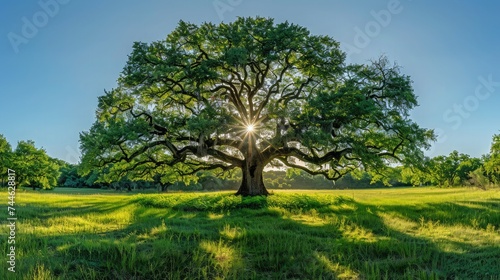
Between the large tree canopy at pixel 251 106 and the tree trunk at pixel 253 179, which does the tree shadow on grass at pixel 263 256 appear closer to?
the large tree canopy at pixel 251 106

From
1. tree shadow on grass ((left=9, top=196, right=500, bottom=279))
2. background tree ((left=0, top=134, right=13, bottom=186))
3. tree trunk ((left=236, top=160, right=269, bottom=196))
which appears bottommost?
tree shadow on grass ((left=9, top=196, right=500, bottom=279))

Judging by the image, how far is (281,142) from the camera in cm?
2200

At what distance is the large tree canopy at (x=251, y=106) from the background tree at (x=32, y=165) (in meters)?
35.5

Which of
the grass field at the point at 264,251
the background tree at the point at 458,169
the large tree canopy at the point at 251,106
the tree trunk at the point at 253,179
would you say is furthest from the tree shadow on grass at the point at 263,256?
the background tree at the point at 458,169

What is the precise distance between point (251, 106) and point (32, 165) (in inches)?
1772

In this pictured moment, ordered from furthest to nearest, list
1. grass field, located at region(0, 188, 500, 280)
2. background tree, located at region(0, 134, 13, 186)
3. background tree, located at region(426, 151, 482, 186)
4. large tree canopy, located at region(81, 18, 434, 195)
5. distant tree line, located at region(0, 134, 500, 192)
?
background tree, located at region(426, 151, 482, 186) → background tree, located at region(0, 134, 13, 186) → distant tree line, located at region(0, 134, 500, 192) → large tree canopy, located at region(81, 18, 434, 195) → grass field, located at region(0, 188, 500, 280)

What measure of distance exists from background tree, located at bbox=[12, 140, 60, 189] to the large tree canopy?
35541mm

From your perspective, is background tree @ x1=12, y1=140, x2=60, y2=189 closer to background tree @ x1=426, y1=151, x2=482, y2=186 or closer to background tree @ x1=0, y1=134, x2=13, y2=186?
background tree @ x1=0, y1=134, x2=13, y2=186

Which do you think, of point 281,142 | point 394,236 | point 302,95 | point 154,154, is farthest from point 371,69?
point 154,154

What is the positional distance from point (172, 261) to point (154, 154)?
2048 cm

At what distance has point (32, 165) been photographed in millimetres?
53031

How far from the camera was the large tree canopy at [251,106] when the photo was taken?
64.8ft

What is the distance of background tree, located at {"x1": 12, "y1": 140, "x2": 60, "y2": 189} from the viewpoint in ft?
168

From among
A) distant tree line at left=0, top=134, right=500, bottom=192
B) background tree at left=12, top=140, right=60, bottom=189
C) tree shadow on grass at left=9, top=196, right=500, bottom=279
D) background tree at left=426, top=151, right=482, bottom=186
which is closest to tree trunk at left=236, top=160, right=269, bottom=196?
distant tree line at left=0, top=134, right=500, bottom=192
